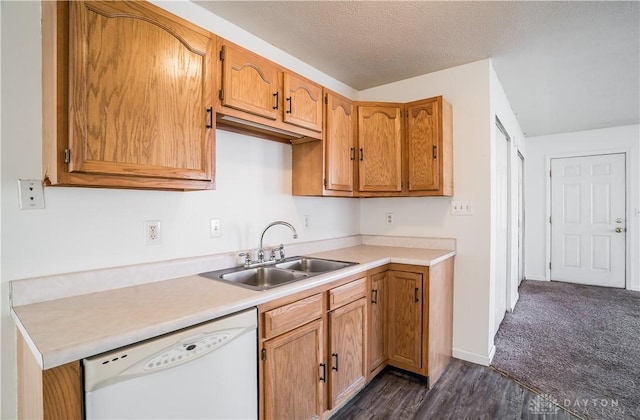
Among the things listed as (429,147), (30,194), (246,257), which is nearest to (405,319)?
(246,257)

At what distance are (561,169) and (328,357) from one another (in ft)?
17.1

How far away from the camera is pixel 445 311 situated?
8.25 ft

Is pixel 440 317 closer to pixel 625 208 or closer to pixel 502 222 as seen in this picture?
pixel 502 222

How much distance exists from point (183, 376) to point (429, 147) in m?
2.23

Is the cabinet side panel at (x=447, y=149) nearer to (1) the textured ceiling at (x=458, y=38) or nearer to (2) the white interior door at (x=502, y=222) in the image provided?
(1) the textured ceiling at (x=458, y=38)

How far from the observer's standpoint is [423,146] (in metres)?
2.57

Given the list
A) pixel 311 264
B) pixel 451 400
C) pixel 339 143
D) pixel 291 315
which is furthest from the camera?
pixel 339 143

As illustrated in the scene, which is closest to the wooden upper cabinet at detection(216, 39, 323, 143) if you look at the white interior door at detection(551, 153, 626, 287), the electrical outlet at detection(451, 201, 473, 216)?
the electrical outlet at detection(451, 201, 473, 216)

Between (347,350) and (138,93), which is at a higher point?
(138,93)

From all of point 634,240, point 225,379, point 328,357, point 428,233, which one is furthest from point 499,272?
point 634,240

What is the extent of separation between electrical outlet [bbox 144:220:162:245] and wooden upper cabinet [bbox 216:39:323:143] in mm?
662

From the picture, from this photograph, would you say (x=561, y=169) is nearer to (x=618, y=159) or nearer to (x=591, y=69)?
(x=618, y=159)

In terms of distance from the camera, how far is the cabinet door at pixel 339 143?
2369 mm

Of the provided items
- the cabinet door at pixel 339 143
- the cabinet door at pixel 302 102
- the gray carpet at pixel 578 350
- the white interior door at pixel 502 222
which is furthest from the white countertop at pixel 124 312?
the white interior door at pixel 502 222
